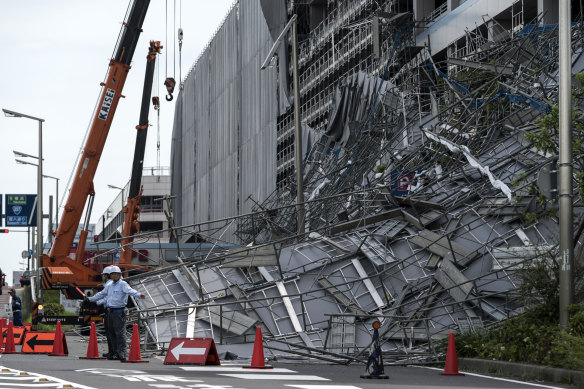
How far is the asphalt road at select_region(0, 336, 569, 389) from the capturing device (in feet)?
44.7

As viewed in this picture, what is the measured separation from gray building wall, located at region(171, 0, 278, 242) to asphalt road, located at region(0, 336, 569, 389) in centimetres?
4921

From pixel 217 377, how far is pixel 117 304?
15.6 feet

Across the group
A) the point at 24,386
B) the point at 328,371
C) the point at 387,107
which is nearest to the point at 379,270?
the point at 328,371

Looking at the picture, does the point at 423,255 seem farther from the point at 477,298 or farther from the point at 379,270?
the point at 477,298

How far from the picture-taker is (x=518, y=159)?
27.7 metres

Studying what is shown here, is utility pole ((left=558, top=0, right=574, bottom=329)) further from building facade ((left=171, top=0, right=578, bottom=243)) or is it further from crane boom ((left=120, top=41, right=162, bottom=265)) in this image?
crane boom ((left=120, top=41, right=162, bottom=265))

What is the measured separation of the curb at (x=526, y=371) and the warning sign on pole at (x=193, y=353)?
13.5ft

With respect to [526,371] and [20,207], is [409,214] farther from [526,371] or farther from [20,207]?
[20,207]

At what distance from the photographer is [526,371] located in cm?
1609

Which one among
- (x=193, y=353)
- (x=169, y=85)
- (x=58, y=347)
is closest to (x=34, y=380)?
(x=193, y=353)

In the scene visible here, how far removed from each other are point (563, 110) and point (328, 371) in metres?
5.44

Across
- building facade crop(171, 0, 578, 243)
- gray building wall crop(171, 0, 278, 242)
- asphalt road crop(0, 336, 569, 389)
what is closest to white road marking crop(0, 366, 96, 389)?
asphalt road crop(0, 336, 569, 389)

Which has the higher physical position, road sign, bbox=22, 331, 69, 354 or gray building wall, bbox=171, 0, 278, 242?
gray building wall, bbox=171, 0, 278, 242

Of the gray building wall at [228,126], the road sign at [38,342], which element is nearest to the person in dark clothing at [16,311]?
the road sign at [38,342]
